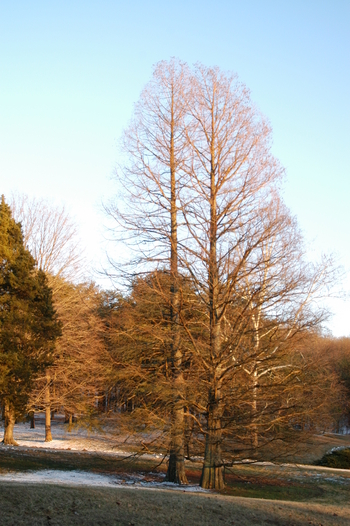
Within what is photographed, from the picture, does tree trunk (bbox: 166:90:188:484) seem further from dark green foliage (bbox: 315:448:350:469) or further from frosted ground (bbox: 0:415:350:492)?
dark green foliage (bbox: 315:448:350:469)

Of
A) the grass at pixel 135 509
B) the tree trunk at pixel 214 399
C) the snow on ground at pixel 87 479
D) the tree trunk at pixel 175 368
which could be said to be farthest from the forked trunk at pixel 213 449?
the grass at pixel 135 509

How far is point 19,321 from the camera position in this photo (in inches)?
652

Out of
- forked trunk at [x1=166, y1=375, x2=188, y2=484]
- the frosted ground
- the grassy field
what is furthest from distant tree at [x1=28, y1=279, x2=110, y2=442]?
forked trunk at [x1=166, y1=375, x2=188, y2=484]

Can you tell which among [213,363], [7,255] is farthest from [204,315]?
[7,255]

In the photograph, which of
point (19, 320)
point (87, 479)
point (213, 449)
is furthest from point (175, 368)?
point (19, 320)

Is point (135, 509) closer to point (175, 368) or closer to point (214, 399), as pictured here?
point (214, 399)

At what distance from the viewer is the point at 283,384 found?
1189 cm

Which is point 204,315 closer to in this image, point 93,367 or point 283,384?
point 283,384

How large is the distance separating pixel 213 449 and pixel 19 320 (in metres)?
8.14

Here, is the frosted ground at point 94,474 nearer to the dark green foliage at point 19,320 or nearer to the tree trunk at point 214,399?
the tree trunk at point 214,399

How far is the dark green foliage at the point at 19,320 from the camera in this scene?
51.6 feet

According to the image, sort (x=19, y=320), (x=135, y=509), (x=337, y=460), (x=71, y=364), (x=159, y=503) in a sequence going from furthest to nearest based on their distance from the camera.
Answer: (x=71, y=364), (x=337, y=460), (x=19, y=320), (x=159, y=503), (x=135, y=509)

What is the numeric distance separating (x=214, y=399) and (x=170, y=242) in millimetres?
4541

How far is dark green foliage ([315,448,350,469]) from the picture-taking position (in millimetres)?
22562
